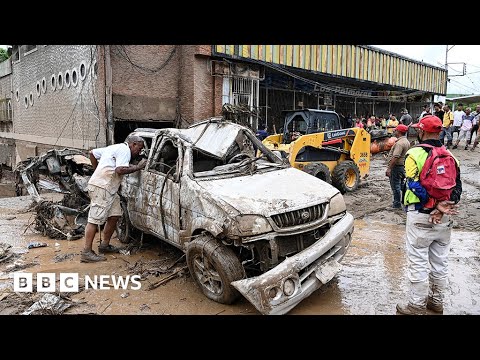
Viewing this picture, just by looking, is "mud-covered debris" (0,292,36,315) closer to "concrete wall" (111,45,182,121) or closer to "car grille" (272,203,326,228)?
"car grille" (272,203,326,228)

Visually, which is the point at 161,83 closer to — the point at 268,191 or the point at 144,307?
the point at 268,191

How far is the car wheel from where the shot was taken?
13.6 feet

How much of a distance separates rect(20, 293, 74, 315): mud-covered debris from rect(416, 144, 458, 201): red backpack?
3953mm

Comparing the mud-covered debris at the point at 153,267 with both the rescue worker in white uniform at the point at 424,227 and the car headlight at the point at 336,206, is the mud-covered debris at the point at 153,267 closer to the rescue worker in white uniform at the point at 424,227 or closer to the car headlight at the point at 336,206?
the car headlight at the point at 336,206

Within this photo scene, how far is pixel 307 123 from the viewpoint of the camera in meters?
10.2

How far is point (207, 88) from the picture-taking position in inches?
526

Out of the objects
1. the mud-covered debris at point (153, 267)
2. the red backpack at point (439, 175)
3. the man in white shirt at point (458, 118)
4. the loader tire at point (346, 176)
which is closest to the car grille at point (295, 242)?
the red backpack at point (439, 175)

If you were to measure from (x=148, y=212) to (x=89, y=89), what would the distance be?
771 centimetres

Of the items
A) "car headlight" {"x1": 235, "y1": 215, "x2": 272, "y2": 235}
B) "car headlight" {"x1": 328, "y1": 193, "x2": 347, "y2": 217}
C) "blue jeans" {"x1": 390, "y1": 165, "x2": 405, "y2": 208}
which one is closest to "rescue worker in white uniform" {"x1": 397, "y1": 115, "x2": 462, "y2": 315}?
"car headlight" {"x1": 328, "y1": 193, "x2": 347, "y2": 217}

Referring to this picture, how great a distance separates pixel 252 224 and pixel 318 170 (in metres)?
5.72

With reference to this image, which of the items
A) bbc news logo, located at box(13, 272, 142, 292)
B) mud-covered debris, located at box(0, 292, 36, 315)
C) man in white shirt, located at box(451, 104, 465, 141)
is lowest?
mud-covered debris, located at box(0, 292, 36, 315)
